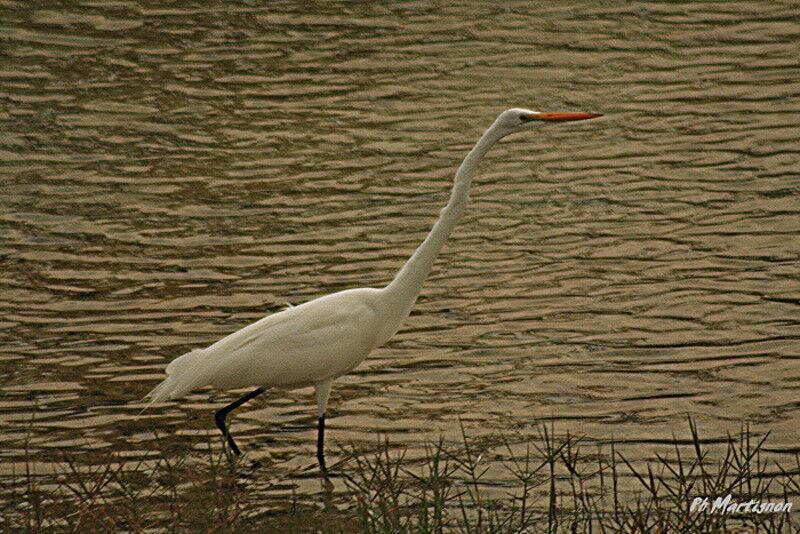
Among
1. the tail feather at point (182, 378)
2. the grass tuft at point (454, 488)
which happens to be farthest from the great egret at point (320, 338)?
the grass tuft at point (454, 488)

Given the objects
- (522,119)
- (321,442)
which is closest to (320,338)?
(321,442)

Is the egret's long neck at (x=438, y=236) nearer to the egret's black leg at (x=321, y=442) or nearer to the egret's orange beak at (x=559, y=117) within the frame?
the egret's orange beak at (x=559, y=117)

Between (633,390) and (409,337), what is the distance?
1.31 m

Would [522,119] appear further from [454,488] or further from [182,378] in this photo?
[182,378]

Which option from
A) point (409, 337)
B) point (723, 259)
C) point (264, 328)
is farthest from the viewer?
point (723, 259)

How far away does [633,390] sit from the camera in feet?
21.9

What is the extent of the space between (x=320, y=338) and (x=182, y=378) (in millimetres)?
584

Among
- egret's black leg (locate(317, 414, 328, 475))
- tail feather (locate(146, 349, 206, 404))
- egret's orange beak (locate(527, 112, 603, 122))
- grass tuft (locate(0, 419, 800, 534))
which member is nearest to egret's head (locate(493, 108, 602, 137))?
egret's orange beak (locate(527, 112, 603, 122))

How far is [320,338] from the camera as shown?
19.6 feet

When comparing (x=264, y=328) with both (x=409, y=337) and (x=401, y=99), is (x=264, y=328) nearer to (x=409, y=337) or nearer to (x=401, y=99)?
(x=409, y=337)

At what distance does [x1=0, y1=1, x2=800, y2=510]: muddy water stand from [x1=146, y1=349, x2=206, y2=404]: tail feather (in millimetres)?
353

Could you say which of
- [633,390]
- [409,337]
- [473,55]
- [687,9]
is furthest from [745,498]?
[687,9]

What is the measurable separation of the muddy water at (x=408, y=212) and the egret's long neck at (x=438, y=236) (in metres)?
0.62

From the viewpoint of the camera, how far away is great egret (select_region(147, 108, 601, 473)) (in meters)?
5.88
